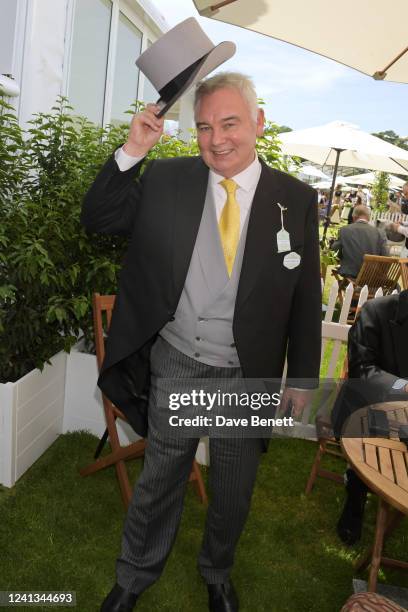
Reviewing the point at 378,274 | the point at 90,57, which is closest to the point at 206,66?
the point at 90,57

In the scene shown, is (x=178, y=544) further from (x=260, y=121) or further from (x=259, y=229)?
(x=260, y=121)

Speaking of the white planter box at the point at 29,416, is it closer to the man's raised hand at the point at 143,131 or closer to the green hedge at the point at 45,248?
the green hedge at the point at 45,248

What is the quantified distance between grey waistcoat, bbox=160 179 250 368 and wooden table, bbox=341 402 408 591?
63 centimetres

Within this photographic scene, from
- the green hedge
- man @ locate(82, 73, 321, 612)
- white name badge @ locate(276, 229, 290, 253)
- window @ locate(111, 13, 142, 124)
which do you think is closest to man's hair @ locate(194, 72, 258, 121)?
man @ locate(82, 73, 321, 612)

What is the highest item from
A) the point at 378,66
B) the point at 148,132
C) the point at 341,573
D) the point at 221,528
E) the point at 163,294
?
the point at 378,66

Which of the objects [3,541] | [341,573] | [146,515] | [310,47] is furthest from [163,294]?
[310,47]

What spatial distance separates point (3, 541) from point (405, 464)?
200cm

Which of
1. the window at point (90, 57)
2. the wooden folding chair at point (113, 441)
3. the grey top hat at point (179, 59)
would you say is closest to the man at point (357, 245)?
the window at point (90, 57)

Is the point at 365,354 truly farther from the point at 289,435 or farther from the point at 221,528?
the point at 289,435

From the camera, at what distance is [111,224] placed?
204 cm

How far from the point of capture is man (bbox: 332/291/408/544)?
104 inches

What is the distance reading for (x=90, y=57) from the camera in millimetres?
6070

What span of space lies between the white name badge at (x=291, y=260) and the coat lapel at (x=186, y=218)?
A: 35 centimetres

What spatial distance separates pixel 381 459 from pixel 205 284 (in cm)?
96
